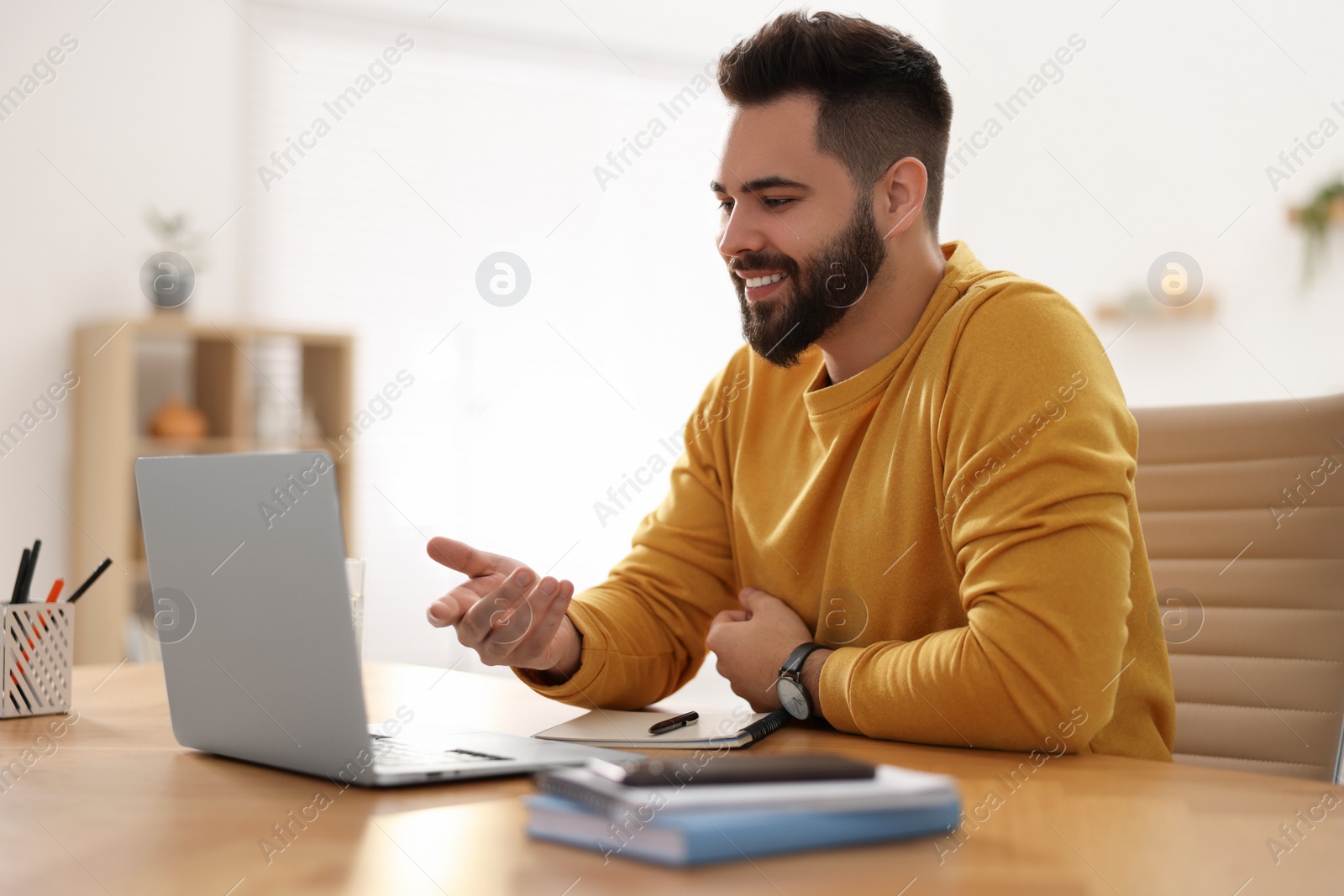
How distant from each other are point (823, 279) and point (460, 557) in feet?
1.95

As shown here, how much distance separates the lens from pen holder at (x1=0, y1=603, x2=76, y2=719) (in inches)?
48.1

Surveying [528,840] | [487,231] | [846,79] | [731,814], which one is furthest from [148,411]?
[731,814]

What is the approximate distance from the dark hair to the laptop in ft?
2.82

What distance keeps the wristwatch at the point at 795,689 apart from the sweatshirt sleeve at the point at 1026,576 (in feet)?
0.13

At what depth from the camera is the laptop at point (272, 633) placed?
2.68 feet

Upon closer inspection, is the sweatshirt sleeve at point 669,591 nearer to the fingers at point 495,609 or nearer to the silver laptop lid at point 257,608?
the fingers at point 495,609

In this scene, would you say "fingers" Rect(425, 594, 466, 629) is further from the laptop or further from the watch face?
the watch face

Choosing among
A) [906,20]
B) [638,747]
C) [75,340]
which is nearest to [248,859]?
[638,747]

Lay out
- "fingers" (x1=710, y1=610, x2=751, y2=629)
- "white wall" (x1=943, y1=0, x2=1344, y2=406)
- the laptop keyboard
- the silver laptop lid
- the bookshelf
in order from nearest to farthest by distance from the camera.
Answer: the silver laptop lid → the laptop keyboard → "fingers" (x1=710, y1=610, x2=751, y2=629) → "white wall" (x1=943, y1=0, x2=1344, y2=406) → the bookshelf

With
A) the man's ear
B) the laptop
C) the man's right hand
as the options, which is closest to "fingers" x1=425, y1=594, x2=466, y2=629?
the man's right hand

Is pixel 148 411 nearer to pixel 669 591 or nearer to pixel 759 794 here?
pixel 669 591

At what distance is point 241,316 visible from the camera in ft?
12.7

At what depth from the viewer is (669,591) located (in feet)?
5.16

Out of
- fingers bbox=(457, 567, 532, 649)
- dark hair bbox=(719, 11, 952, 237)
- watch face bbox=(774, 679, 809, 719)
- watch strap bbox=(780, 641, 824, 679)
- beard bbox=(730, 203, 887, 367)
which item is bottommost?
watch face bbox=(774, 679, 809, 719)
